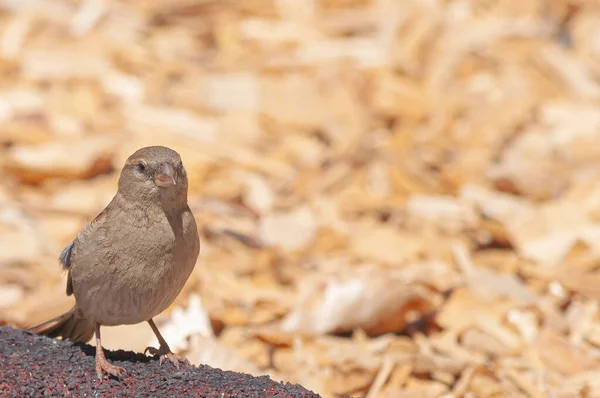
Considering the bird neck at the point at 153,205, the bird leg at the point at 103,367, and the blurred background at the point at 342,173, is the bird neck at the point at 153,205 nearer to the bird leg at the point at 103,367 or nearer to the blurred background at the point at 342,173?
the bird leg at the point at 103,367

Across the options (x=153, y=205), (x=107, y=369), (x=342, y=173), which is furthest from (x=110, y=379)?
(x=342, y=173)

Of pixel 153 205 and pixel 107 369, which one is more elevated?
pixel 153 205

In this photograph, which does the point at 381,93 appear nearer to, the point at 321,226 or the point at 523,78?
the point at 523,78

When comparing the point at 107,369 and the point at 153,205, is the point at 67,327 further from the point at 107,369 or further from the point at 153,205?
the point at 153,205

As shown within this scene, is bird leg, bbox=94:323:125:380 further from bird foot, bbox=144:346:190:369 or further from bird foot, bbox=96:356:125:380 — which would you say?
bird foot, bbox=144:346:190:369

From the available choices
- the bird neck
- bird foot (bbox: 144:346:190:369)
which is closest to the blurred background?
bird foot (bbox: 144:346:190:369)
